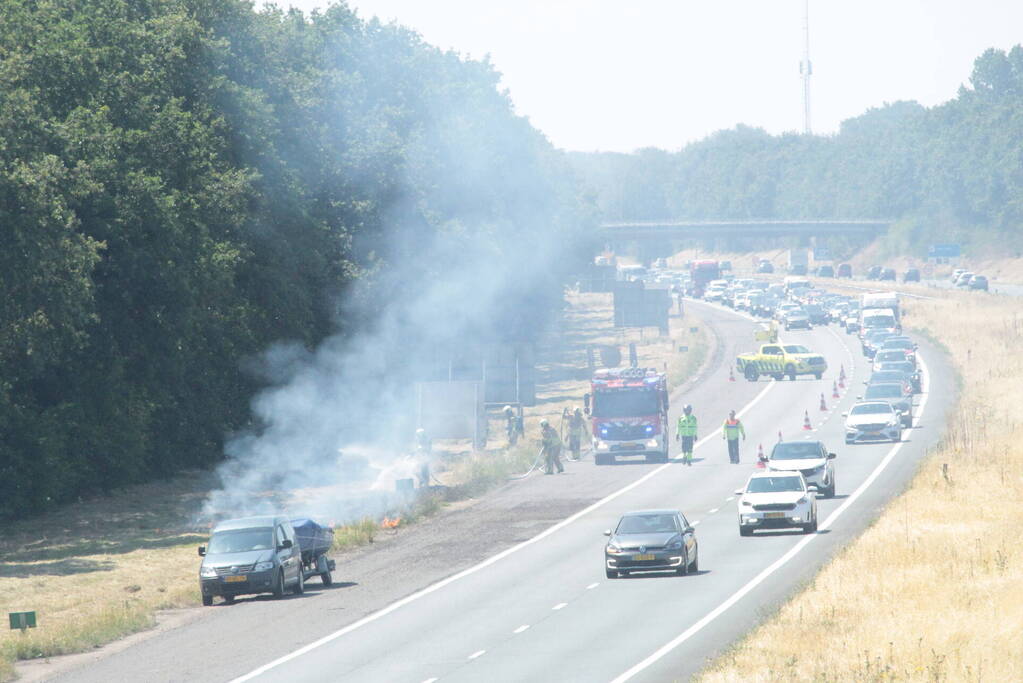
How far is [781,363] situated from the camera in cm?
8438

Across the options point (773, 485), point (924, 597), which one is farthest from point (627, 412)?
point (924, 597)

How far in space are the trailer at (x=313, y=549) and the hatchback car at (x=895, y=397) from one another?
1305 inches

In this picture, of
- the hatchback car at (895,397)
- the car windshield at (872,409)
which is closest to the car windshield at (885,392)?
the hatchback car at (895,397)

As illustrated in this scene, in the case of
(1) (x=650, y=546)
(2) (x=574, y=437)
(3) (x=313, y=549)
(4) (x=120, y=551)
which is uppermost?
(1) (x=650, y=546)

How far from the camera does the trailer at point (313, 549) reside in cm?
3450

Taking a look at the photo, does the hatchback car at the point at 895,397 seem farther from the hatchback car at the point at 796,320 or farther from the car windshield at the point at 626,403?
the hatchback car at the point at 796,320

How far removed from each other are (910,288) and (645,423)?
3888 inches

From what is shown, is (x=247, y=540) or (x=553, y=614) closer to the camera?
(x=553, y=614)

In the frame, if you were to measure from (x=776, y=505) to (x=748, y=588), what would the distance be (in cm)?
802

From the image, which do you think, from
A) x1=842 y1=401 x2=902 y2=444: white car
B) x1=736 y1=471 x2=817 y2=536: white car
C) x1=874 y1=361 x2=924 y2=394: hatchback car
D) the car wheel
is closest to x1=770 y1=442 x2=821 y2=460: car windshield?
x1=736 y1=471 x2=817 y2=536: white car

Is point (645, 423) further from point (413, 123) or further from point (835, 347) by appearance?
point (835, 347)

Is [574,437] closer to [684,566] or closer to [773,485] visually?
[773,485]

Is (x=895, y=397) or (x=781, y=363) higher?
(x=781, y=363)

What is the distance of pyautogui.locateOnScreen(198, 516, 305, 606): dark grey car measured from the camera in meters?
31.8
